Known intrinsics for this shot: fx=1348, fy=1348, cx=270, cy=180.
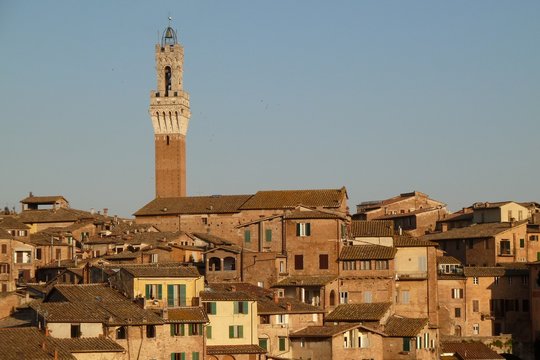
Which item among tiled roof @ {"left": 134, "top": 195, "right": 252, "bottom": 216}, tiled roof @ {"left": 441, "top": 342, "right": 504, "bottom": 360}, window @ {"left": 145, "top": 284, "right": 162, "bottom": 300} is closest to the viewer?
window @ {"left": 145, "top": 284, "right": 162, "bottom": 300}

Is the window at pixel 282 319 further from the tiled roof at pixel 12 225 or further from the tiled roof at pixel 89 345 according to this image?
the tiled roof at pixel 12 225

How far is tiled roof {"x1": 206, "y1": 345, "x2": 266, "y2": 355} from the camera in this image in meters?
64.4

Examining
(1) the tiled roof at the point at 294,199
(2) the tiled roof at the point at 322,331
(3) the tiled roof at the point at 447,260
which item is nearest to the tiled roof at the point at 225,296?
(2) the tiled roof at the point at 322,331

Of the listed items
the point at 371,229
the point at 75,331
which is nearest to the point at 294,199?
the point at 371,229

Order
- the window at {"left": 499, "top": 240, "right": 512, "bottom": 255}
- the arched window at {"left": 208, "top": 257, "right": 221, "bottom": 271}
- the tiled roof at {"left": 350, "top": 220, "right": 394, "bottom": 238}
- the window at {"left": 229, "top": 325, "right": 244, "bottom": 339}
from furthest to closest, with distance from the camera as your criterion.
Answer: the window at {"left": 499, "top": 240, "right": 512, "bottom": 255} → the tiled roof at {"left": 350, "top": 220, "right": 394, "bottom": 238} → the arched window at {"left": 208, "top": 257, "right": 221, "bottom": 271} → the window at {"left": 229, "top": 325, "right": 244, "bottom": 339}

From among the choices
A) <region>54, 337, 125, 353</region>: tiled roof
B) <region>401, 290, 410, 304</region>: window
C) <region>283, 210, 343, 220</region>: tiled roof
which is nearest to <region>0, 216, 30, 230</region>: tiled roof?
<region>283, 210, 343, 220</region>: tiled roof

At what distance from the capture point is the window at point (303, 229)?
7819 cm

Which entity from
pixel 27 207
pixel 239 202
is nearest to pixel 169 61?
pixel 27 207

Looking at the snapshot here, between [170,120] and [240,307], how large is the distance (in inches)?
2466

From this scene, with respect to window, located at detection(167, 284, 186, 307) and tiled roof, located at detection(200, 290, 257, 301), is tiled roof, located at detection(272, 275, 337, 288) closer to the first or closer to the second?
tiled roof, located at detection(200, 290, 257, 301)

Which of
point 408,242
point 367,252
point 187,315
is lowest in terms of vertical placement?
point 187,315

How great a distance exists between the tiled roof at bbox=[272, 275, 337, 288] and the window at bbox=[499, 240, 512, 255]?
1951 centimetres

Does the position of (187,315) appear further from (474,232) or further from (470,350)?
(474,232)

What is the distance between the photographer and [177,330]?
61031mm
